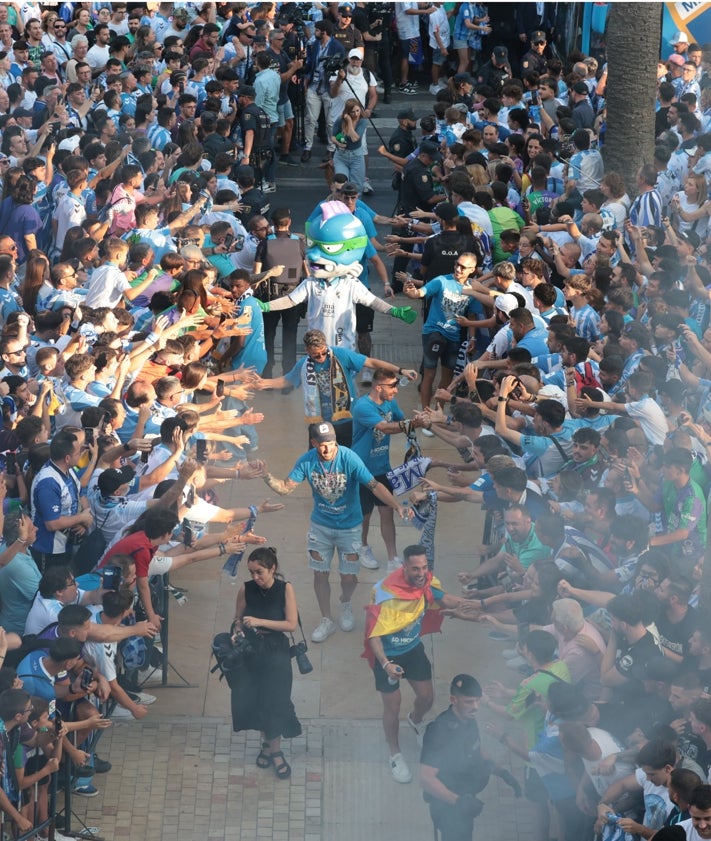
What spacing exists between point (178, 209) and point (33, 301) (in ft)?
7.87

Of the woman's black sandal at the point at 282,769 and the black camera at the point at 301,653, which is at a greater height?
the black camera at the point at 301,653

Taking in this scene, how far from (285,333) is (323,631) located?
4495 millimetres

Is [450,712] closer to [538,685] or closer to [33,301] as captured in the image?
[538,685]

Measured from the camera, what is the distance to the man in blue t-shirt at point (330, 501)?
9398mm

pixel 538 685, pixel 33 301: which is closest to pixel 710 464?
pixel 538 685

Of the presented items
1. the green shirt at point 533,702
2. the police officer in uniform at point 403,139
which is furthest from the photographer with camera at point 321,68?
the green shirt at point 533,702

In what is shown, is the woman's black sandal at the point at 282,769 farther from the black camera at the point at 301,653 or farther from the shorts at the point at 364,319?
the shorts at the point at 364,319

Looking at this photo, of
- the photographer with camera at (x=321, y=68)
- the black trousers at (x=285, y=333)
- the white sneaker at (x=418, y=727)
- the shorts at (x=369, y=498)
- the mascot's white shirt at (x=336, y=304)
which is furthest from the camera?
the photographer with camera at (x=321, y=68)

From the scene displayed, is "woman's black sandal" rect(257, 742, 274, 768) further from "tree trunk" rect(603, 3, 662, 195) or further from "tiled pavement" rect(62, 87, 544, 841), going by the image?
"tree trunk" rect(603, 3, 662, 195)

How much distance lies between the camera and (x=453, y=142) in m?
16.5

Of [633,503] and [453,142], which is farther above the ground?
[453,142]

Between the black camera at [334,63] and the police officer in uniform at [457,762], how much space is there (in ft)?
43.3

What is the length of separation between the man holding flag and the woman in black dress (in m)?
0.51

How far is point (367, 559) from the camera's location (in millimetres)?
10922
